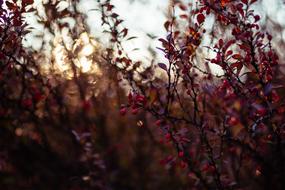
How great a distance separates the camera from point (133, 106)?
2783mm

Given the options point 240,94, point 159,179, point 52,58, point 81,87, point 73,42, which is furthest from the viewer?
point 159,179

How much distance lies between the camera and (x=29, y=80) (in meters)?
5.10

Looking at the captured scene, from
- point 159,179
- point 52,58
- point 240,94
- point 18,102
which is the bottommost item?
point 159,179

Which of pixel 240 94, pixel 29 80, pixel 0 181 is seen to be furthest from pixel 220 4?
pixel 0 181

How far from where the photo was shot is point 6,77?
16.4 feet

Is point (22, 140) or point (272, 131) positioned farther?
point (22, 140)

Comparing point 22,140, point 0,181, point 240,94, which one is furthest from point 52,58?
point 240,94

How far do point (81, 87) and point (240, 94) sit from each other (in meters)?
3.71

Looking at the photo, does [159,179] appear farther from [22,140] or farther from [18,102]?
[18,102]

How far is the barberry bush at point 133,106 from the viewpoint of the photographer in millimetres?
2934

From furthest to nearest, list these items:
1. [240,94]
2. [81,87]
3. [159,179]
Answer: [159,179] → [81,87] → [240,94]

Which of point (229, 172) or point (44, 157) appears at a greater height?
point (44, 157)

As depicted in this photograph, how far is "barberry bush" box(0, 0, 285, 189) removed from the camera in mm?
Result: 2934

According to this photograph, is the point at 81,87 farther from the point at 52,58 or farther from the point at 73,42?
the point at 73,42
